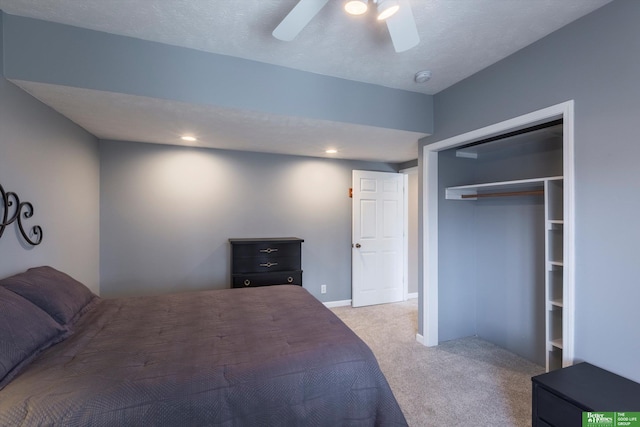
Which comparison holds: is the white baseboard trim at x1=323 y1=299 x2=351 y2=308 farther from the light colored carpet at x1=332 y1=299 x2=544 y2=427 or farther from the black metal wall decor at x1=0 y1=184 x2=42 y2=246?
the black metal wall decor at x1=0 y1=184 x2=42 y2=246

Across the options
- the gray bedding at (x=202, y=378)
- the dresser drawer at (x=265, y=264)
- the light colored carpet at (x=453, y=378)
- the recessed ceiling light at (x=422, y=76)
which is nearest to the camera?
the gray bedding at (x=202, y=378)

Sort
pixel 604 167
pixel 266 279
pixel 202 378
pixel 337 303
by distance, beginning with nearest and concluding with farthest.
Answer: pixel 202 378
pixel 604 167
pixel 266 279
pixel 337 303

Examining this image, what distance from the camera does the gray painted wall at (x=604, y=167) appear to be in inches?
60.2

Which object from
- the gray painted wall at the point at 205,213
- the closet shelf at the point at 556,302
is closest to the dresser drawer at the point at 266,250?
the gray painted wall at the point at 205,213

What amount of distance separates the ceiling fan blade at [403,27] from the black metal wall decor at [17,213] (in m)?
2.48

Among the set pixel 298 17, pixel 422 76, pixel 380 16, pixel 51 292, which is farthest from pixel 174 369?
pixel 422 76

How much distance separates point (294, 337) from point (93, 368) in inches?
36.5

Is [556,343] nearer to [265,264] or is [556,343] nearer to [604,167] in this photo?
[604,167]

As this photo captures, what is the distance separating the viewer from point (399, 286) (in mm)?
4418

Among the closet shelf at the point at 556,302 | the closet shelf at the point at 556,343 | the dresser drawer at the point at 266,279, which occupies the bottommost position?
the closet shelf at the point at 556,343

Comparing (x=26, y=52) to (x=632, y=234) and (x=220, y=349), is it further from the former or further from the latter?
(x=632, y=234)

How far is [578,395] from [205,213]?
360 centimetres

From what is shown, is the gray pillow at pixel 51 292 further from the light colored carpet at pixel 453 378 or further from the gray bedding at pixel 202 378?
the light colored carpet at pixel 453 378

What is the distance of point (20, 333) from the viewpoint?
50.9 inches
